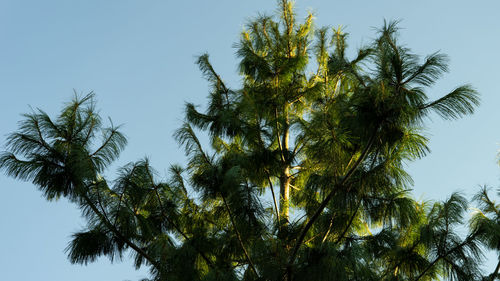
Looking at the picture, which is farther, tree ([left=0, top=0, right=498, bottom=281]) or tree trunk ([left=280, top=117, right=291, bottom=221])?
tree trunk ([left=280, top=117, right=291, bottom=221])

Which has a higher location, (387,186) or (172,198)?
(172,198)

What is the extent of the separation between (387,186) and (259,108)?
7.12 ft

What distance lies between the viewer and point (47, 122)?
5.46 metres

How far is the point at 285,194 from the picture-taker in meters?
7.32

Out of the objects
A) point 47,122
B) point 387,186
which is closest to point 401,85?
point 387,186

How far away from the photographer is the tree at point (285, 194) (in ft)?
16.3

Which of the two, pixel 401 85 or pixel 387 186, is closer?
pixel 401 85

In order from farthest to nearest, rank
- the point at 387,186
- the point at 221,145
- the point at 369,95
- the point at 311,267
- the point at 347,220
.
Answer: the point at 221,145
the point at 347,220
the point at 387,186
the point at 311,267
the point at 369,95

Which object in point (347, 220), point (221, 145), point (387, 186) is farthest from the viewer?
point (221, 145)

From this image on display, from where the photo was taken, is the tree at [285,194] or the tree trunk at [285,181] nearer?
the tree at [285,194]

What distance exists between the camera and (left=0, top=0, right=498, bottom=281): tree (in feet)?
16.3

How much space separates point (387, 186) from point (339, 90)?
7.47ft

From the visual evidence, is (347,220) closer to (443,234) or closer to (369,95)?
(443,234)

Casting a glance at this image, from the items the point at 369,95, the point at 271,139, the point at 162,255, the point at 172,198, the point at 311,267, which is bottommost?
the point at 311,267
